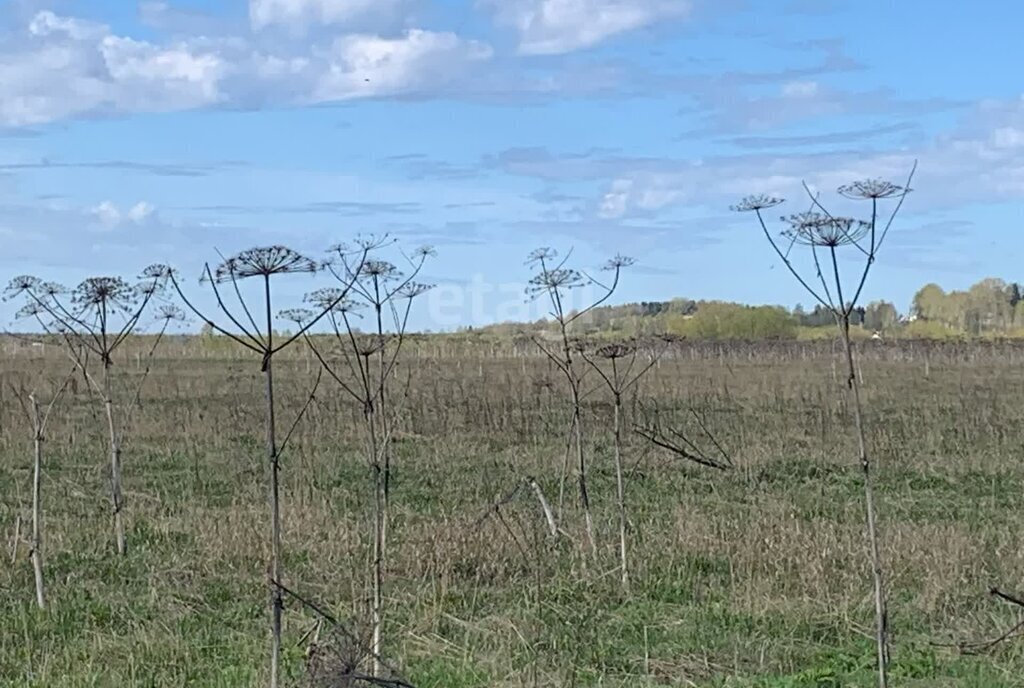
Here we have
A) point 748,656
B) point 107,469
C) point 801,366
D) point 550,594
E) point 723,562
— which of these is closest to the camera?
point 748,656

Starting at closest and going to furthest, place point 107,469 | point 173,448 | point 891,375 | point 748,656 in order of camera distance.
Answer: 1. point 748,656
2. point 107,469
3. point 173,448
4. point 891,375

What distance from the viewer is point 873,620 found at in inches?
258

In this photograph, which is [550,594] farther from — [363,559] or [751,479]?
[751,479]

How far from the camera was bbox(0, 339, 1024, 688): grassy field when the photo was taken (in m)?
5.77

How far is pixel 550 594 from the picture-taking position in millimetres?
7074

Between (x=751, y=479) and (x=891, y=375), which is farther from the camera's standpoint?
(x=891, y=375)

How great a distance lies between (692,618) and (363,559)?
247cm

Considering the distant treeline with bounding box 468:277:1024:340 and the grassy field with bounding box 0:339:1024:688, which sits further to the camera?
the distant treeline with bounding box 468:277:1024:340

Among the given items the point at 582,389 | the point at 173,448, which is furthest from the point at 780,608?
the point at 582,389

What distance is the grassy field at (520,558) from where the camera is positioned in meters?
5.77

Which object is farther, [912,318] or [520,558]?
[912,318]

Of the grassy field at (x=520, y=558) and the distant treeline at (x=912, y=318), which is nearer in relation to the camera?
the grassy field at (x=520, y=558)

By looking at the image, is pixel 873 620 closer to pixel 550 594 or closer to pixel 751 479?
pixel 550 594

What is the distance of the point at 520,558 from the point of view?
26.0 ft
